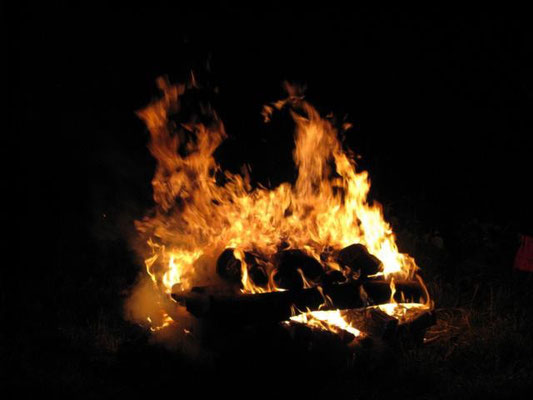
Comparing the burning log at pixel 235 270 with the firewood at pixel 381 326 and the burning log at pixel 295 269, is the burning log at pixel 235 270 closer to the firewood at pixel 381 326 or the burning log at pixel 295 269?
the burning log at pixel 295 269

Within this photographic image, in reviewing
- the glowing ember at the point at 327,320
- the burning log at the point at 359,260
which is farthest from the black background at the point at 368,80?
the glowing ember at the point at 327,320

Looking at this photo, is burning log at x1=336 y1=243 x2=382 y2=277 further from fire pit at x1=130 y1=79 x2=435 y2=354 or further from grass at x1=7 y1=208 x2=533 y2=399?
grass at x1=7 y1=208 x2=533 y2=399

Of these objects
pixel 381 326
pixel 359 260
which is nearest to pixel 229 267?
pixel 359 260

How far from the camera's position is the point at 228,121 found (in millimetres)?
7238

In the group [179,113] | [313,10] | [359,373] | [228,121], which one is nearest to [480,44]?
[313,10]

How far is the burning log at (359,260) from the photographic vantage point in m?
4.86

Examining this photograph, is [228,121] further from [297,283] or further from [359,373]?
[359,373]

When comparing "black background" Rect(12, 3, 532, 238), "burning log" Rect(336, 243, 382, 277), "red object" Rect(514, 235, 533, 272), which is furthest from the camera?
"black background" Rect(12, 3, 532, 238)

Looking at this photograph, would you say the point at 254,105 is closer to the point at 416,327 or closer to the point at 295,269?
the point at 295,269

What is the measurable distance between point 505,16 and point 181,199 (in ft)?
16.5

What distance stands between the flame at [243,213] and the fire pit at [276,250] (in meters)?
0.01

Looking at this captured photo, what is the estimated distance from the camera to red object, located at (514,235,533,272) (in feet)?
19.5

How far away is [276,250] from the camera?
493 centimetres

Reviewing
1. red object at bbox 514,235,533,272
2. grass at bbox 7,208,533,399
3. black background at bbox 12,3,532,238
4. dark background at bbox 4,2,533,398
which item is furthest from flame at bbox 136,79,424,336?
red object at bbox 514,235,533,272
